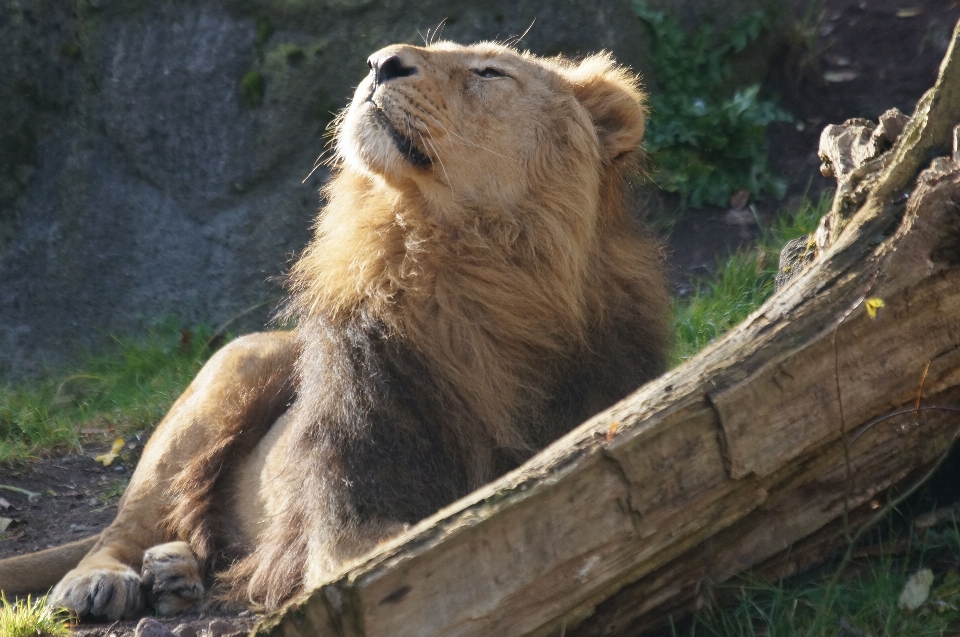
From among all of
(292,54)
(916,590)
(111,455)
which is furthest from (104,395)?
(916,590)

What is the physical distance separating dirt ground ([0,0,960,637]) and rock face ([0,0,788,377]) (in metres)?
1.09

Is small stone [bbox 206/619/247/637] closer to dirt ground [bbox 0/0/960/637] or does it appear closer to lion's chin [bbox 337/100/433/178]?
lion's chin [bbox 337/100/433/178]

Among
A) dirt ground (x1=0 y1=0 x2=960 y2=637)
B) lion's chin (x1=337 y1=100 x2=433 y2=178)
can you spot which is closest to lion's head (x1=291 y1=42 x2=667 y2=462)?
lion's chin (x1=337 y1=100 x2=433 y2=178)

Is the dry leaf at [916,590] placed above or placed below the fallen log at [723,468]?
below

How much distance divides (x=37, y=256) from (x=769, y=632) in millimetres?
5883

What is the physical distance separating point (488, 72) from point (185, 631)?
1.98 m

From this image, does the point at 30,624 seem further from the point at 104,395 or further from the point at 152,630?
the point at 104,395

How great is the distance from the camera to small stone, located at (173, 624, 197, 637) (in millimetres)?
3230

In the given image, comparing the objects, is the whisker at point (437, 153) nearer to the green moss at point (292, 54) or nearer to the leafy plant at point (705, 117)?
the leafy plant at point (705, 117)

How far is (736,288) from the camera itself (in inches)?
210

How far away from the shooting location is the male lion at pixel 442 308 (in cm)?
318

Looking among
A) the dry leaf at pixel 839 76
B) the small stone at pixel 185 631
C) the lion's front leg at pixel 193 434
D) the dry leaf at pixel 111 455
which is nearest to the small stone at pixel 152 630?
the small stone at pixel 185 631

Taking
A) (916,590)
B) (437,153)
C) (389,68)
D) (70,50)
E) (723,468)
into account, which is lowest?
(916,590)

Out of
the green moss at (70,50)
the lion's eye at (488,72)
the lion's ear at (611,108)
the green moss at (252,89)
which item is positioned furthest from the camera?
the green moss at (70,50)
